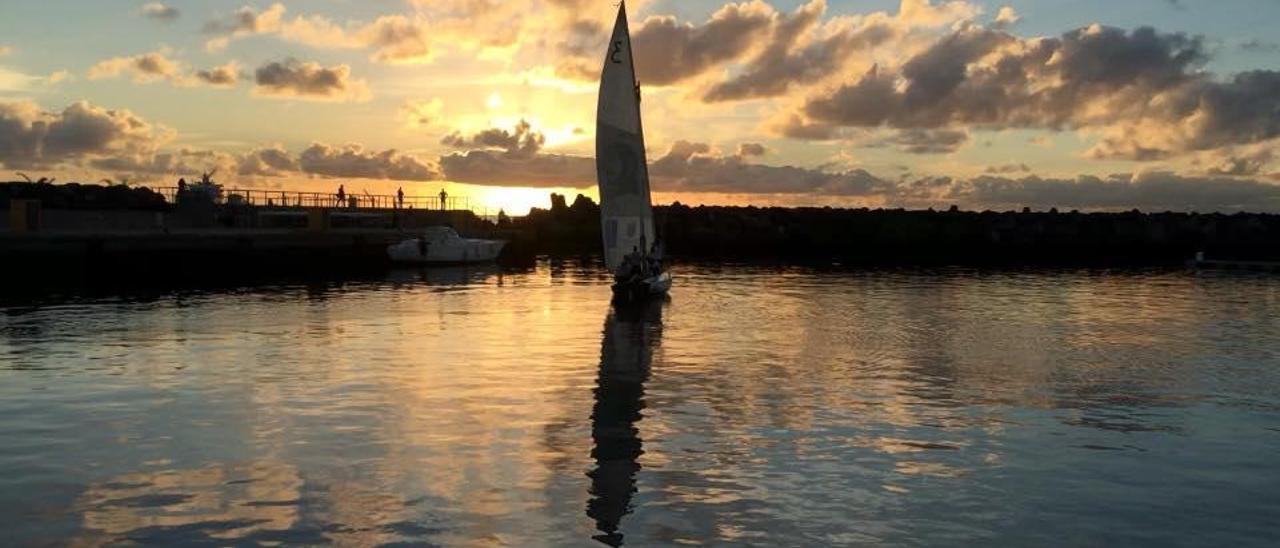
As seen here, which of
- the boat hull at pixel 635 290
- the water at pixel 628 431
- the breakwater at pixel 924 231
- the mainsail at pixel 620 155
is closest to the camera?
the water at pixel 628 431

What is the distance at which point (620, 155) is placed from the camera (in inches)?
1951

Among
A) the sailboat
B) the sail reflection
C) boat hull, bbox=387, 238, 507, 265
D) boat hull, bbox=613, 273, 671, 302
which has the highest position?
the sailboat

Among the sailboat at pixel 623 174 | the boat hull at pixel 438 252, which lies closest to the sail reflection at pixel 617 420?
the sailboat at pixel 623 174

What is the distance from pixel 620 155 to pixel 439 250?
37555 mm

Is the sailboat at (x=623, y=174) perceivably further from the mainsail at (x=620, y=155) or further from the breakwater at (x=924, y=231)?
the breakwater at (x=924, y=231)

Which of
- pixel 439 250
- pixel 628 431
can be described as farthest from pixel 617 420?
pixel 439 250

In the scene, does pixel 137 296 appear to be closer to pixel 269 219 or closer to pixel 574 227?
pixel 269 219

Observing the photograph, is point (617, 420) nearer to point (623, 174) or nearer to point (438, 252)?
point (623, 174)

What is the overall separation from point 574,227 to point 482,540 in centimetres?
12784

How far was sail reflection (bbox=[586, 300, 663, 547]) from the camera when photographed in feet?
48.4

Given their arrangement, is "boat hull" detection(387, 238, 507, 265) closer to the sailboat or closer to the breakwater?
the sailboat

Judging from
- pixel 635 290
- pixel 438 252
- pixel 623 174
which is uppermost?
pixel 623 174

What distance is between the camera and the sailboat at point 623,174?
48.9 metres

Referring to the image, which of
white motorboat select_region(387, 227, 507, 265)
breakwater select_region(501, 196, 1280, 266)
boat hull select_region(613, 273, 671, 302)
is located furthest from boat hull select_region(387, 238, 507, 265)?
breakwater select_region(501, 196, 1280, 266)
